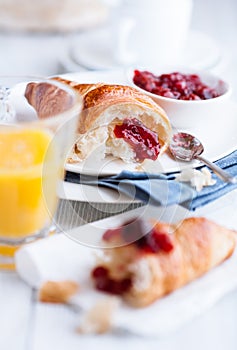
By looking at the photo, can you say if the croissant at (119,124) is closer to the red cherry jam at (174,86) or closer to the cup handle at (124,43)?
the red cherry jam at (174,86)

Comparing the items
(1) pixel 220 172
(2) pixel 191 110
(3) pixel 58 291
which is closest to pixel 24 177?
(3) pixel 58 291

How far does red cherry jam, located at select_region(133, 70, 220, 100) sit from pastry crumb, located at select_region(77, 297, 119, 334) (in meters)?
0.88

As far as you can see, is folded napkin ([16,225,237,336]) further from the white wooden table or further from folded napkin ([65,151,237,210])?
folded napkin ([65,151,237,210])

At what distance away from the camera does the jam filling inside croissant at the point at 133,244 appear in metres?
1.24

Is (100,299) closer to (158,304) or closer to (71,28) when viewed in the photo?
(158,304)

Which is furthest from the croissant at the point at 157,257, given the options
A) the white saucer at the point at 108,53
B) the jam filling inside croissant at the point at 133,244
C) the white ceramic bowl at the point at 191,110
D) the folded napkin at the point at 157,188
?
the white saucer at the point at 108,53

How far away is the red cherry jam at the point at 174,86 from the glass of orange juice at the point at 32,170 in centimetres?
53

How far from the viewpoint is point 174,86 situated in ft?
6.48

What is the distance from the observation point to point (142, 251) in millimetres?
1244

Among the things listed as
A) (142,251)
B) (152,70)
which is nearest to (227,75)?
(152,70)

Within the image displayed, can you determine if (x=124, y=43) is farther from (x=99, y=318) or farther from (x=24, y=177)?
(x=99, y=318)

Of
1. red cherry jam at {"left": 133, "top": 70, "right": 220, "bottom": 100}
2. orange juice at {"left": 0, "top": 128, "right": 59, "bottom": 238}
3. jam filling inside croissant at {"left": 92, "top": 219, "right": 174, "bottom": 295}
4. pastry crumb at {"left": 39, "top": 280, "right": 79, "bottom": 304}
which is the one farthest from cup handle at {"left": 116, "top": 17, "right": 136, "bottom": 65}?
pastry crumb at {"left": 39, "top": 280, "right": 79, "bottom": 304}

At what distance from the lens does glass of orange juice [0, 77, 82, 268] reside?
1.34 m

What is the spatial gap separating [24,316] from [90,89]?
75cm
